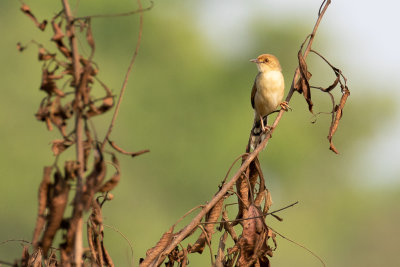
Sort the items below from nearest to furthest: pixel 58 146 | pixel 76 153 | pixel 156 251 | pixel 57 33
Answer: pixel 76 153
pixel 57 33
pixel 58 146
pixel 156 251

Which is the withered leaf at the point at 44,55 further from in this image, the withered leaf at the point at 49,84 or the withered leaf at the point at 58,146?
the withered leaf at the point at 58,146

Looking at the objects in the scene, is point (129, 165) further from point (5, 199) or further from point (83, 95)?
point (83, 95)

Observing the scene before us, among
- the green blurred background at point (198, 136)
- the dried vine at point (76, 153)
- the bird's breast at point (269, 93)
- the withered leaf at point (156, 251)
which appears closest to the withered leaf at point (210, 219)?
the withered leaf at point (156, 251)

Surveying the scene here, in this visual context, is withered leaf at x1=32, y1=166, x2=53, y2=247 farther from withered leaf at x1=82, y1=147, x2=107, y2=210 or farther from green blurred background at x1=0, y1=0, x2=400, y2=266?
green blurred background at x1=0, y1=0, x2=400, y2=266

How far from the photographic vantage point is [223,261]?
282 cm

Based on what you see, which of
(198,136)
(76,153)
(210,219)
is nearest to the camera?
(76,153)

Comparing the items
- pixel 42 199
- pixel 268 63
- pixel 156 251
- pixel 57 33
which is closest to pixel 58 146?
pixel 42 199

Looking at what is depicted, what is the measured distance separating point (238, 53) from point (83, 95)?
41.9 metres

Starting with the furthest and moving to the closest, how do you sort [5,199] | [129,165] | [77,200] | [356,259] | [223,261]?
1. [356,259]
2. [129,165]
3. [5,199]
4. [223,261]
5. [77,200]

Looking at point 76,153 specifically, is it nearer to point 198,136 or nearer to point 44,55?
point 44,55

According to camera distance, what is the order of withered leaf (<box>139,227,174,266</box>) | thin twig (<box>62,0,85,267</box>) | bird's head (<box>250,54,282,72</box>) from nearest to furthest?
1. thin twig (<box>62,0,85,267</box>)
2. withered leaf (<box>139,227,174,266</box>)
3. bird's head (<box>250,54,282,72</box>)

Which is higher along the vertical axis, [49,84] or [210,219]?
[49,84]

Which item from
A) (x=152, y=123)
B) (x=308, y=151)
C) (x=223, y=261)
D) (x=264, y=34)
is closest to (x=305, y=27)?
(x=264, y=34)

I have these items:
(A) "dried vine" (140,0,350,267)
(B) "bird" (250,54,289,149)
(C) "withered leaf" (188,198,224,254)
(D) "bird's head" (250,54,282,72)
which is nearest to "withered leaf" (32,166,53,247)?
(A) "dried vine" (140,0,350,267)
